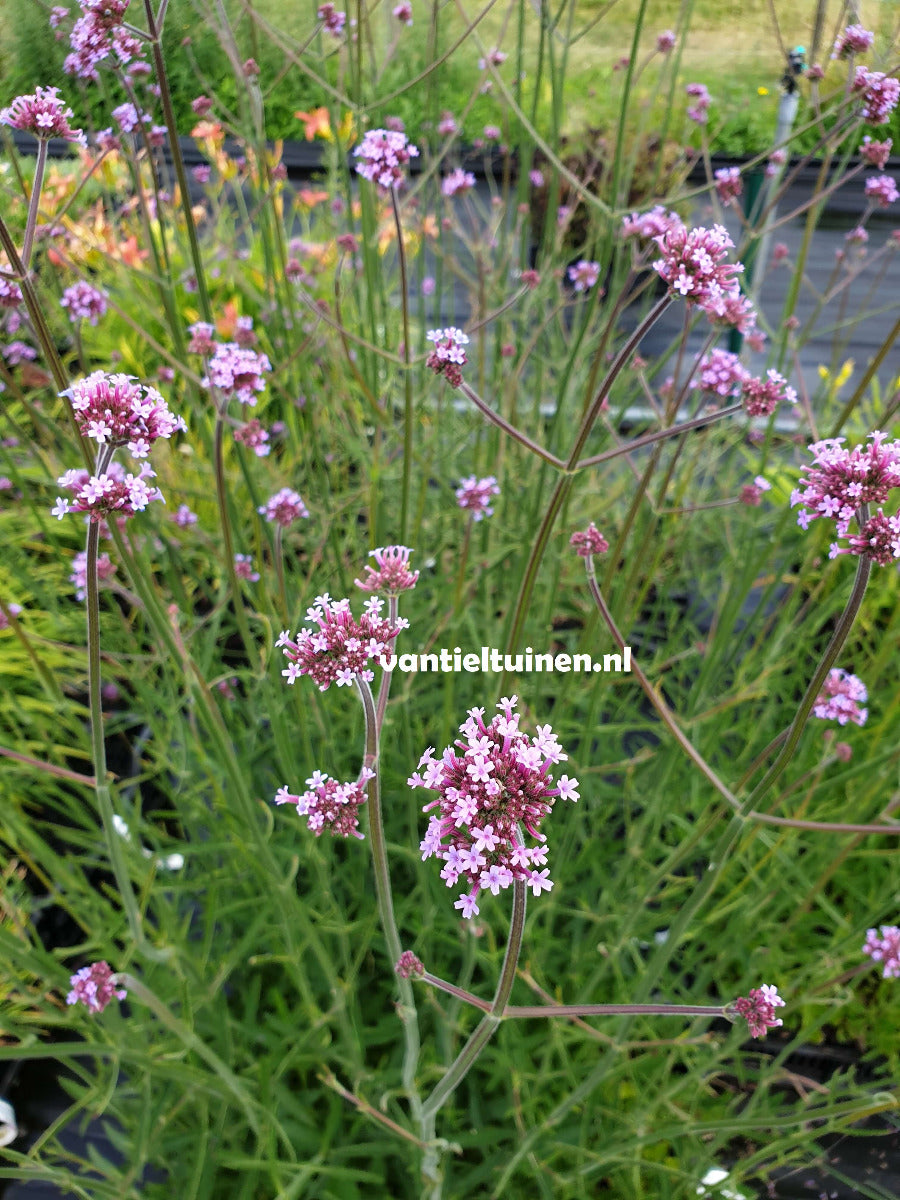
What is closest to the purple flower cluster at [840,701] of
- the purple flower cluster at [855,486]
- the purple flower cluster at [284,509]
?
the purple flower cluster at [855,486]

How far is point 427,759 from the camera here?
2.70 feet

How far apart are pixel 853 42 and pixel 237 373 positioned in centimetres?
144

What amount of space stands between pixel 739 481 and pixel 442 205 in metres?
2.15

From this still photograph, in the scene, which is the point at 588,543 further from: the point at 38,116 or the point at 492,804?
the point at 38,116

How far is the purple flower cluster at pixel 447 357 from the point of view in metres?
1.33

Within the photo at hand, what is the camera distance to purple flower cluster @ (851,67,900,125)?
1.60 m

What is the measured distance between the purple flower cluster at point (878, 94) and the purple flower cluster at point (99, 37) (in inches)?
53.4

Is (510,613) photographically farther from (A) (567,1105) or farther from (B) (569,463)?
(A) (567,1105)

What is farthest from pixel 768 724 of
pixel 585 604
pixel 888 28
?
pixel 888 28

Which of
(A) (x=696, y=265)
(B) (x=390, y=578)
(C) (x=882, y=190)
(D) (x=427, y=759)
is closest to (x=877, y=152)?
(C) (x=882, y=190)

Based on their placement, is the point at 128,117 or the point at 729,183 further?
the point at 729,183

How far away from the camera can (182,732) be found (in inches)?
68.5

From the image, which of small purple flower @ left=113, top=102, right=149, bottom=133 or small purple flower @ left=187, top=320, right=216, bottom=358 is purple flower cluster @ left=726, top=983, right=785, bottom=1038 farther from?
small purple flower @ left=113, top=102, right=149, bottom=133

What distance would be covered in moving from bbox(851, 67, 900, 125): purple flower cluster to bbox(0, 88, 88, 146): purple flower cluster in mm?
1443
